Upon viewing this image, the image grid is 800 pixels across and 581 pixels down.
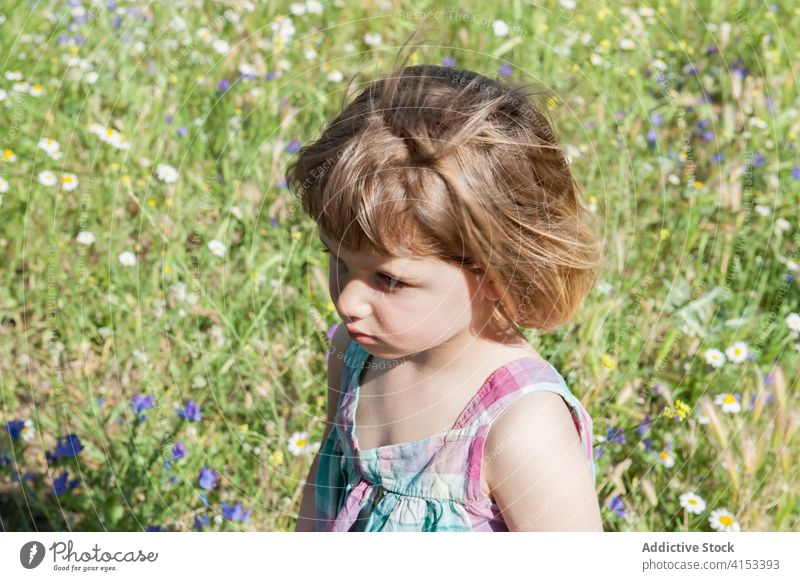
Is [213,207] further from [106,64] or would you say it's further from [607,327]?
[607,327]

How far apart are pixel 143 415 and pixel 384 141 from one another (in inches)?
→ 30.3

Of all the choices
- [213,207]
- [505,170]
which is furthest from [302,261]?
[505,170]

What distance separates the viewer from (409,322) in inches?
41.9

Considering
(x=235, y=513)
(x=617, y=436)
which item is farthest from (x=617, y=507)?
(x=235, y=513)

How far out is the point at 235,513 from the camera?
148 cm

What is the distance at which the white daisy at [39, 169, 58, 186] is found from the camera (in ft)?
6.64

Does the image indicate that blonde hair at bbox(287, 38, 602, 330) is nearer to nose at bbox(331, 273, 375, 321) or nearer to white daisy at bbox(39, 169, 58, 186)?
nose at bbox(331, 273, 375, 321)

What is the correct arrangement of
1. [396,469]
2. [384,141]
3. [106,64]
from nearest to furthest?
[384,141]
[396,469]
[106,64]

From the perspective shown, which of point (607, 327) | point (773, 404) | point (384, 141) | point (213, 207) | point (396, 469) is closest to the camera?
point (384, 141)

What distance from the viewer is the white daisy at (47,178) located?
2.02 m

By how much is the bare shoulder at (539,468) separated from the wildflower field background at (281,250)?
1.48ft

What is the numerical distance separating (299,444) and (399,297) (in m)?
0.61

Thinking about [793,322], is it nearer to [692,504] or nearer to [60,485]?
[692,504]

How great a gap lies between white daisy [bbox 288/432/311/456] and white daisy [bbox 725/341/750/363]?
78cm
